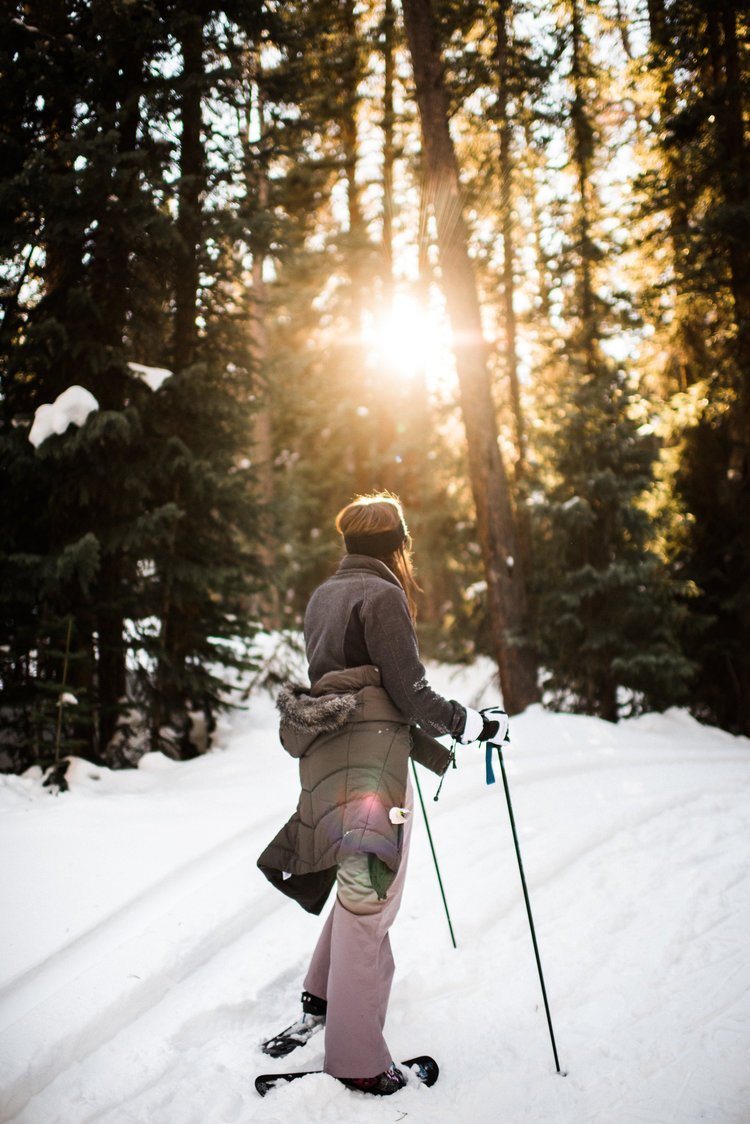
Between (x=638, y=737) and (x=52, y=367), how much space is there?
7.00 meters

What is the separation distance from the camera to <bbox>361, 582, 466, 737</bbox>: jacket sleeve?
2.85 m

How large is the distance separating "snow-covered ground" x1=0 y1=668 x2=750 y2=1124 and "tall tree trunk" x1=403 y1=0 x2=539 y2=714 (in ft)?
9.20

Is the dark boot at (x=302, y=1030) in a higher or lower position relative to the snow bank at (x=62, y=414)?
lower

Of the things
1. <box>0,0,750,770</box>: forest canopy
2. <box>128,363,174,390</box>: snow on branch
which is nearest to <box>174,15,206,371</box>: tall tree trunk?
<box>0,0,750,770</box>: forest canopy

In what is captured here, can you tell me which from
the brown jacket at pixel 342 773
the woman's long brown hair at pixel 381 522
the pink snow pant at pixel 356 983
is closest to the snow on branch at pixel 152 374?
the woman's long brown hair at pixel 381 522

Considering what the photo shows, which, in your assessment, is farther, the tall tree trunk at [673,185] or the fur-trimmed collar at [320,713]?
the tall tree trunk at [673,185]

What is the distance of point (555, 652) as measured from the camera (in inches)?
368

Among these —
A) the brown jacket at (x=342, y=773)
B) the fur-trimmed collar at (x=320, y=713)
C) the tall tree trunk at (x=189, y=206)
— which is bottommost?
the brown jacket at (x=342, y=773)

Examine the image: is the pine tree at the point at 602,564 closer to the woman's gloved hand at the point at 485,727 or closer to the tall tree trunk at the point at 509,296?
the tall tree trunk at the point at 509,296

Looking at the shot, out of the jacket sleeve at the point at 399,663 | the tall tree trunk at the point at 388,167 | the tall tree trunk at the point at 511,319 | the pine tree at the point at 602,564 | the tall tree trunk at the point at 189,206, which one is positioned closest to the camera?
the jacket sleeve at the point at 399,663

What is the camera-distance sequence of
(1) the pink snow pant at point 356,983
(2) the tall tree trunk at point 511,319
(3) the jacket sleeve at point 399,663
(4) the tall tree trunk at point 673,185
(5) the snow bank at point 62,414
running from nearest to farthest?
(1) the pink snow pant at point 356,983 < (3) the jacket sleeve at point 399,663 < (5) the snow bank at point 62,414 < (4) the tall tree trunk at point 673,185 < (2) the tall tree trunk at point 511,319

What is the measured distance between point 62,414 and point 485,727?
507 cm

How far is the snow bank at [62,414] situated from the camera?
20.8ft

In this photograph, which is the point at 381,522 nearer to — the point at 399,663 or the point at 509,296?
the point at 399,663
